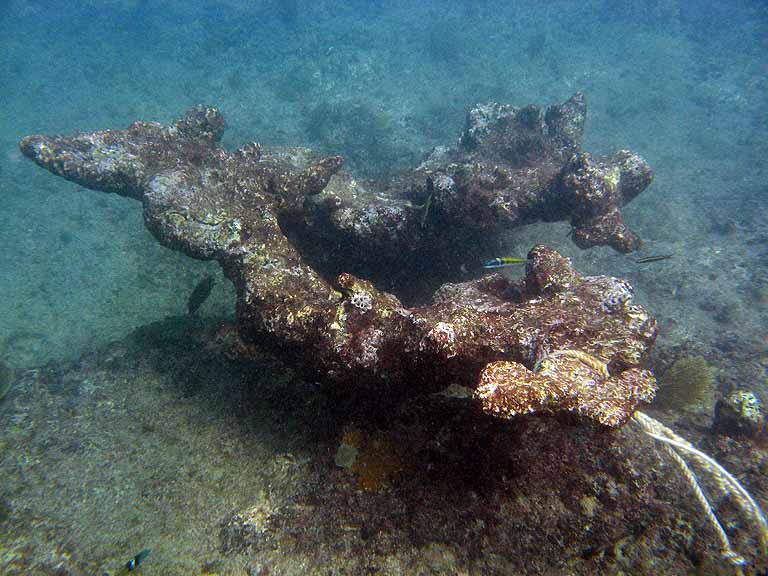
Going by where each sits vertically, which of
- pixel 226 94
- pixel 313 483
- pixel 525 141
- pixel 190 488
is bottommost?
pixel 190 488

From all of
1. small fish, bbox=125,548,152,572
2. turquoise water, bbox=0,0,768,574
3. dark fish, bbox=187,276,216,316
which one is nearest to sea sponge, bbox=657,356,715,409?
turquoise water, bbox=0,0,768,574

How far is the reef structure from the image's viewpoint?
346cm

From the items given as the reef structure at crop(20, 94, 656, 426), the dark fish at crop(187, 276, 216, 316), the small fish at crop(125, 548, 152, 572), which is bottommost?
the small fish at crop(125, 548, 152, 572)

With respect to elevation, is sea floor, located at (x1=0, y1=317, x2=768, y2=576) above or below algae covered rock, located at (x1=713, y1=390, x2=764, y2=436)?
below

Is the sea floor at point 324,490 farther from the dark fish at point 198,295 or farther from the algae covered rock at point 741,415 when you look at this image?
the dark fish at point 198,295

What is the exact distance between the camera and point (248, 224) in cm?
541

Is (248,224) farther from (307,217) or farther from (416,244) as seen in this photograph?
(416,244)

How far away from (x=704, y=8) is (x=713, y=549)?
35.2 meters

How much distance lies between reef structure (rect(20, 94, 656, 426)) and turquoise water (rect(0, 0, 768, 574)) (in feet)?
3.09

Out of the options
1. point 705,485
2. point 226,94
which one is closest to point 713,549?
point 705,485

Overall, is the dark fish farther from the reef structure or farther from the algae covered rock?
the algae covered rock

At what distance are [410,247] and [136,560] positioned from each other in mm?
5099

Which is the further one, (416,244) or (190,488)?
(416,244)

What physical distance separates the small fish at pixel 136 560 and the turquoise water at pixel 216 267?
89 millimetres
